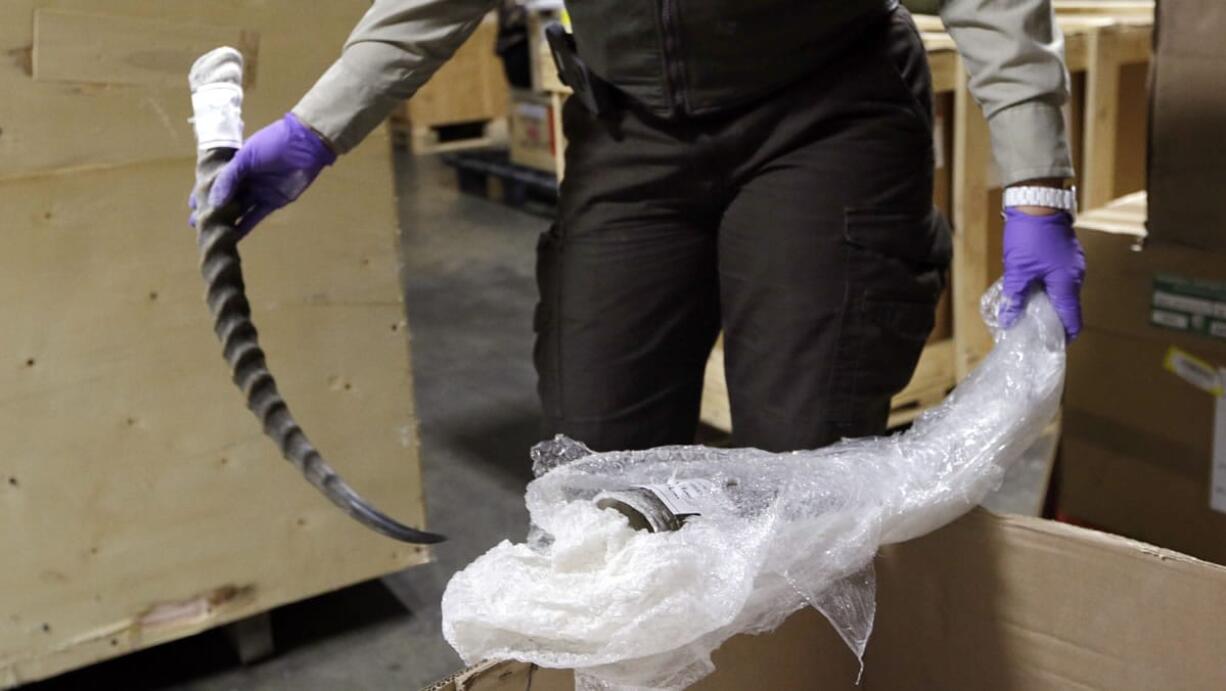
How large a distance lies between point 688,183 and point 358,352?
2.27ft

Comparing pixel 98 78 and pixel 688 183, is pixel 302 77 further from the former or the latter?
pixel 688 183

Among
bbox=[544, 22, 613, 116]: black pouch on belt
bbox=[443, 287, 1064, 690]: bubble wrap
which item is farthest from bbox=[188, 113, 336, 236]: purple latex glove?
bbox=[443, 287, 1064, 690]: bubble wrap

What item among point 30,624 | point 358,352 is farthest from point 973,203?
point 30,624

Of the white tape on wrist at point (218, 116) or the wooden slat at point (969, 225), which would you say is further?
the wooden slat at point (969, 225)

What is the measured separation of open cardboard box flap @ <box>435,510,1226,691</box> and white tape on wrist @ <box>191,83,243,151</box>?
575mm

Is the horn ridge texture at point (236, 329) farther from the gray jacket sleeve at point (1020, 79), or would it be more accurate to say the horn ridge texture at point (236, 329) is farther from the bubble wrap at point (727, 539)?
the gray jacket sleeve at point (1020, 79)

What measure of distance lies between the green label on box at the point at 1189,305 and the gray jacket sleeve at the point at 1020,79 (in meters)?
0.50

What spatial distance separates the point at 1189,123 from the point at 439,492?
1.44 m

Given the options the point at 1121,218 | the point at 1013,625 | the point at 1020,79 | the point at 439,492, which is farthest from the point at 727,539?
the point at 439,492

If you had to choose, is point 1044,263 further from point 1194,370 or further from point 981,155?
point 981,155

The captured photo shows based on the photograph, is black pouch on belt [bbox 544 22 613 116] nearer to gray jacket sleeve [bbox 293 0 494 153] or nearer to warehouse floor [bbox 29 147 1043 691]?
gray jacket sleeve [bbox 293 0 494 153]

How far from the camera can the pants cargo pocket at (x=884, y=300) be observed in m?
1.18

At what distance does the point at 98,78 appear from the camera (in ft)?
4.83

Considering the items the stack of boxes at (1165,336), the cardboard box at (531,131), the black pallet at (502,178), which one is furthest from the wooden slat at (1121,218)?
the cardboard box at (531,131)
